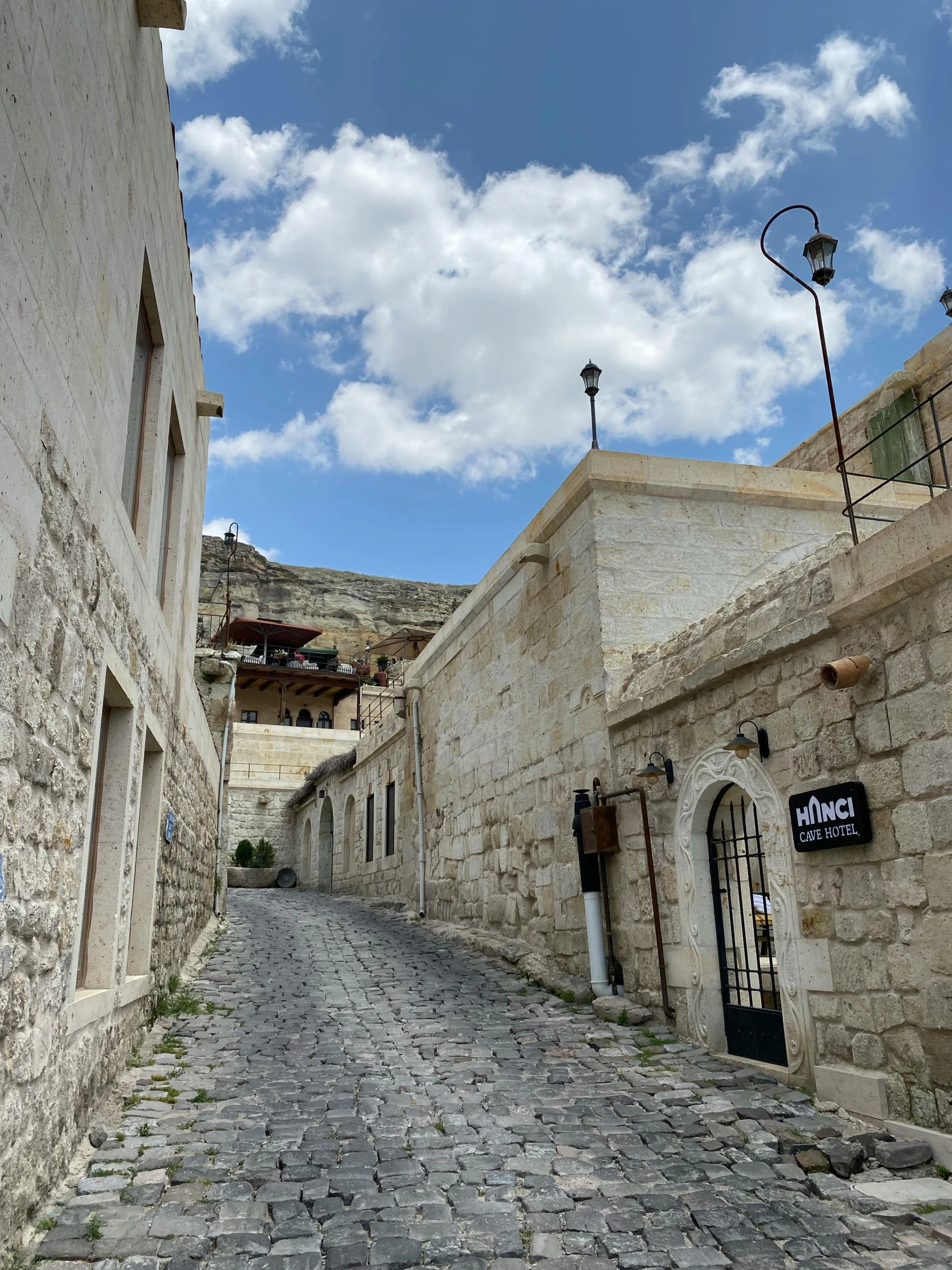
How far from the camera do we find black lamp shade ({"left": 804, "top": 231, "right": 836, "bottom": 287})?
527cm

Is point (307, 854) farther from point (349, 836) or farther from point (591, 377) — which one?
point (591, 377)

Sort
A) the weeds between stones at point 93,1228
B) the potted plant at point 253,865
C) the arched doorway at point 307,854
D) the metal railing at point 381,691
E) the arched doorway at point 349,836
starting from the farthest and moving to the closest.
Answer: the metal railing at point 381,691
the potted plant at point 253,865
the arched doorway at point 307,854
the arched doorway at point 349,836
the weeds between stones at point 93,1228

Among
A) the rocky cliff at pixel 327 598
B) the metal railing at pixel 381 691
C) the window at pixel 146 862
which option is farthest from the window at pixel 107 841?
the rocky cliff at pixel 327 598

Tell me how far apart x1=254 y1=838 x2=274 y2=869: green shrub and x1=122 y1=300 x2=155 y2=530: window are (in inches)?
844

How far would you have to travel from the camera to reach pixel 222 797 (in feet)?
47.3

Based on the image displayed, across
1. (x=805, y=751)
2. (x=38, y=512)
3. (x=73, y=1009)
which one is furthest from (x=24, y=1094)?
(x=805, y=751)

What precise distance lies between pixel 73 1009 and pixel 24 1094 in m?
0.76

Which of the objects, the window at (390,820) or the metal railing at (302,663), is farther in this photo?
the metal railing at (302,663)

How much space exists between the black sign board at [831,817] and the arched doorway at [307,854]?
65.8ft

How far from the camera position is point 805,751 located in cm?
528

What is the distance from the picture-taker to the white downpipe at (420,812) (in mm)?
13125

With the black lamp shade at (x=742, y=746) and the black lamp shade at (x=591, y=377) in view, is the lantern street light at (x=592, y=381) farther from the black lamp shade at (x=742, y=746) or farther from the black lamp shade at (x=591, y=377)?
the black lamp shade at (x=742, y=746)

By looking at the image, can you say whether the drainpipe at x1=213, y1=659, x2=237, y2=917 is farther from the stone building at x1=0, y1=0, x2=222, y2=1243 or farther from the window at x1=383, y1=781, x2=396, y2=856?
the stone building at x1=0, y1=0, x2=222, y2=1243

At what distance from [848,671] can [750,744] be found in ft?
3.72
